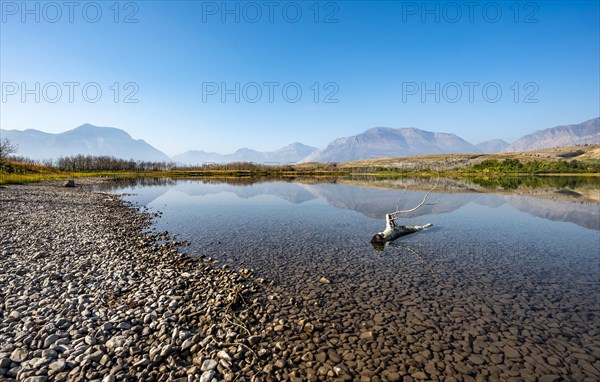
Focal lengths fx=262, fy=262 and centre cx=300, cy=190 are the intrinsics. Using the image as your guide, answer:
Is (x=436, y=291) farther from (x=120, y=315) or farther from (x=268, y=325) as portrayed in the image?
(x=120, y=315)

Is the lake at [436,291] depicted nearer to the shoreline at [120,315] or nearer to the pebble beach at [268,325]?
the pebble beach at [268,325]

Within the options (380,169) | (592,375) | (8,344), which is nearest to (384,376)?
(592,375)

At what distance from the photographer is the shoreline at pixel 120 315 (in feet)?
20.4

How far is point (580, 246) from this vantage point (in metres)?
18.4

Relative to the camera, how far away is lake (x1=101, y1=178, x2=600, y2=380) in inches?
287

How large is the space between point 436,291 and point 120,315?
12.0 meters

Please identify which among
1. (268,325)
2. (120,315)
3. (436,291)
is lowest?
(436,291)

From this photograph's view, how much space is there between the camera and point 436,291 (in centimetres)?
1145

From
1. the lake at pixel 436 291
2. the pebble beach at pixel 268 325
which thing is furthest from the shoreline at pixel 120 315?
the lake at pixel 436 291

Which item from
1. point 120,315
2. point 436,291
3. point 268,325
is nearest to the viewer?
point 120,315

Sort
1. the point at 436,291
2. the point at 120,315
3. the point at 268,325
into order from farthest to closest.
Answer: the point at 436,291, the point at 268,325, the point at 120,315

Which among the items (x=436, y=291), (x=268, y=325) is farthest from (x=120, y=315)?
(x=436, y=291)

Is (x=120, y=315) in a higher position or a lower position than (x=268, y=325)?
higher

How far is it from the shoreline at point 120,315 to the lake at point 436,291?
1702 mm
